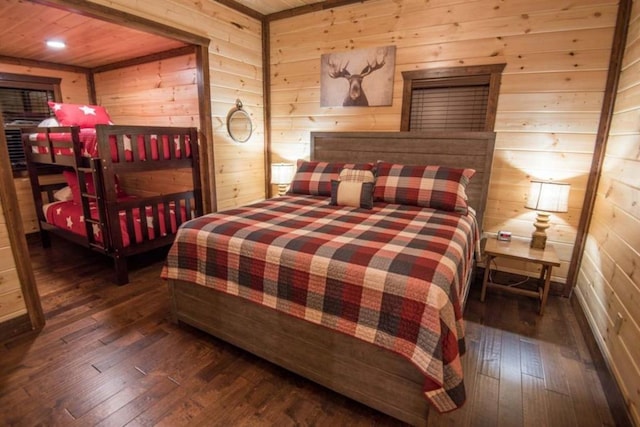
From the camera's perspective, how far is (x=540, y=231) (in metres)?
2.58

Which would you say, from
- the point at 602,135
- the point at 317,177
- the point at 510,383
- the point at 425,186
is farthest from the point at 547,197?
the point at 317,177

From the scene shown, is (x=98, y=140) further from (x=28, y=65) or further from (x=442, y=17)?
(x=442, y=17)

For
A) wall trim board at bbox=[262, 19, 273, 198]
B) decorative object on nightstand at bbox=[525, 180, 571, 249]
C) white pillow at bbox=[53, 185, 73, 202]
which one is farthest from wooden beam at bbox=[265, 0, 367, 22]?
white pillow at bbox=[53, 185, 73, 202]

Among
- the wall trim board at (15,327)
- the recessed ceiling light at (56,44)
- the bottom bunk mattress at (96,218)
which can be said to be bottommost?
the wall trim board at (15,327)

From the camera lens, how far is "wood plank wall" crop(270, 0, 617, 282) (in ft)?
7.92

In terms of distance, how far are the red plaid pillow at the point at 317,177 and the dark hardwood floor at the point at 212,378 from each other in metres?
1.51

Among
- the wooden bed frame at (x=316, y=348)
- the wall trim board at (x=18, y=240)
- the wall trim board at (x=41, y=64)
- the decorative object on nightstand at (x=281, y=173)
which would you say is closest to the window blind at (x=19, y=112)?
the wall trim board at (x=41, y=64)

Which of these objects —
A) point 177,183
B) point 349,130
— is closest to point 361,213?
point 349,130

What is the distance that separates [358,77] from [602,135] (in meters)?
2.13

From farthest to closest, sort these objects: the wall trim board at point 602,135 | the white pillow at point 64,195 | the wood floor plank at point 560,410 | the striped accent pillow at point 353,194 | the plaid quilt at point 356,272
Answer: the white pillow at point 64,195, the striped accent pillow at point 353,194, the wall trim board at point 602,135, the wood floor plank at point 560,410, the plaid quilt at point 356,272

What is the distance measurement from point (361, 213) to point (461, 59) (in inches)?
67.9

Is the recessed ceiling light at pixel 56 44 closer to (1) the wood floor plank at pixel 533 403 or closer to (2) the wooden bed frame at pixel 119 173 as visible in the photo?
(2) the wooden bed frame at pixel 119 173

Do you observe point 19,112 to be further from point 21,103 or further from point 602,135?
point 602,135

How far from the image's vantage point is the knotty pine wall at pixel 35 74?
388cm
